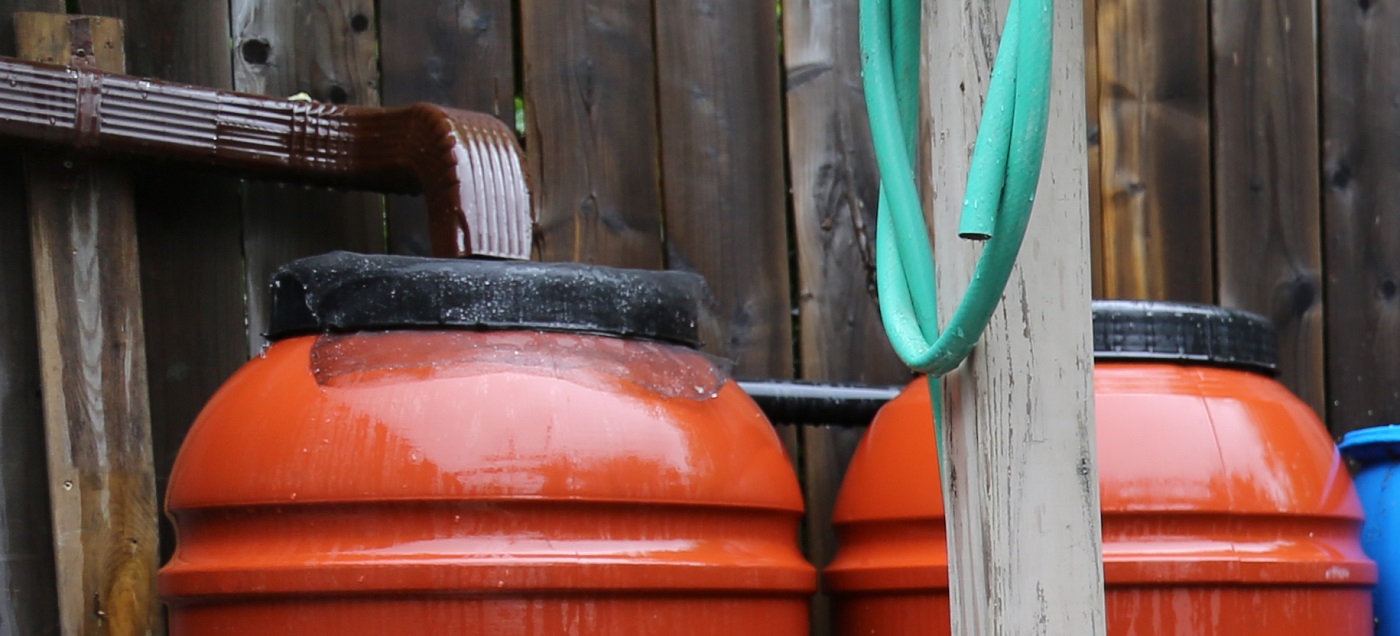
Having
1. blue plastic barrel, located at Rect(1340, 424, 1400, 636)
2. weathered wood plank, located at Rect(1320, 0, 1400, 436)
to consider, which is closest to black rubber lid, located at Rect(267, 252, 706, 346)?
blue plastic barrel, located at Rect(1340, 424, 1400, 636)

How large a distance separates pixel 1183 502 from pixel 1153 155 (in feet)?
3.27

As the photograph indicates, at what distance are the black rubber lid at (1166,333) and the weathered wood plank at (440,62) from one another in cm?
97

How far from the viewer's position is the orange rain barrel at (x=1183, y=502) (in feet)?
5.54

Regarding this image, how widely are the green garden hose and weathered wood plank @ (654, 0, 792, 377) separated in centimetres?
109

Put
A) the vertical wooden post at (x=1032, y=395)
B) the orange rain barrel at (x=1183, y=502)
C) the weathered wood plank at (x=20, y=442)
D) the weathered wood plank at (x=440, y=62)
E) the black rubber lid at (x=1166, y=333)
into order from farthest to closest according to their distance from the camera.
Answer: the weathered wood plank at (x=440, y=62), the weathered wood plank at (x=20, y=442), the black rubber lid at (x=1166, y=333), the orange rain barrel at (x=1183, y=502), the vertical wooden post at (x=1032, y=395)

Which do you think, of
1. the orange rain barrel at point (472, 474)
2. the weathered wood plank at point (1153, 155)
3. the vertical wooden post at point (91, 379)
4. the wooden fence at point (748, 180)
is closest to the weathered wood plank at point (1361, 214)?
the wooden fence at point (748, 180)

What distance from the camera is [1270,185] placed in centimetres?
258

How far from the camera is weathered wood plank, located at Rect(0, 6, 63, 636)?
191 centimetres

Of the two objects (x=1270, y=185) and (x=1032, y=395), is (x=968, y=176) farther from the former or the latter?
(x=1270, y=185)

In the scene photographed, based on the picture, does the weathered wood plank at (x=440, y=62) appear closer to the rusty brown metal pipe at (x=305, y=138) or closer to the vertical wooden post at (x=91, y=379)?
the rusty brown metal pipe at (x=305, y=138)

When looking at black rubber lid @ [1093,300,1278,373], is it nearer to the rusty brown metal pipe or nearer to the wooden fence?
the wooden fence

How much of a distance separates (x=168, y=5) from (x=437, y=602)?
3.67ft

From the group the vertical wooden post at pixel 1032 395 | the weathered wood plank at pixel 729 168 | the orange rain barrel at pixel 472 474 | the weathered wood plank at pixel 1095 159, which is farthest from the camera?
the weathered wood plank at pixel 1095 159

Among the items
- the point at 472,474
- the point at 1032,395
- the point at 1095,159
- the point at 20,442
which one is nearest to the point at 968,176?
the point at 1032,395
